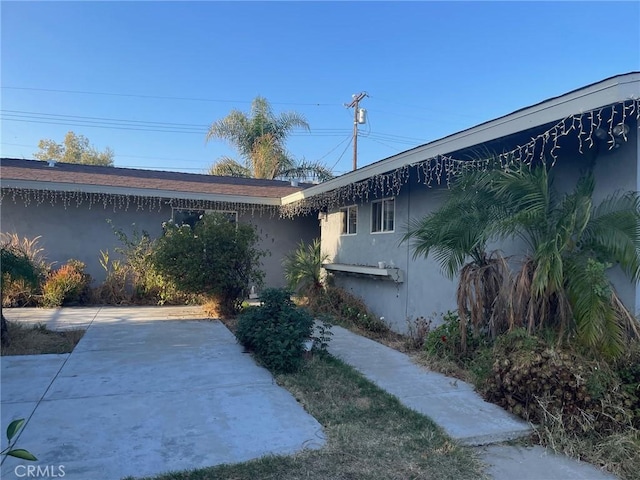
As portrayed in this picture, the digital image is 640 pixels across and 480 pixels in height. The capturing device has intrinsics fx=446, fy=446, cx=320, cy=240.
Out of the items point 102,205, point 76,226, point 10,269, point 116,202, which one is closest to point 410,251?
point 10,269

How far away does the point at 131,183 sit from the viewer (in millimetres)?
11766

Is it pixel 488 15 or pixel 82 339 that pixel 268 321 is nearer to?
pixel 82 339

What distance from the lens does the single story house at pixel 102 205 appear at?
11.1m

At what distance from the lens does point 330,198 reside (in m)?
10.7

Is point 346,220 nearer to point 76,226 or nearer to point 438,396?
point 438,396

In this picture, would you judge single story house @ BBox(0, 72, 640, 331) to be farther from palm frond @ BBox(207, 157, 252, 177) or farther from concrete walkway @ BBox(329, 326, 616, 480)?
palm frond @ BBox(207, 157, 252, 177)

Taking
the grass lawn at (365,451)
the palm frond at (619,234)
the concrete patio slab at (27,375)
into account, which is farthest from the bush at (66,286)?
the palm frond at (619,234)

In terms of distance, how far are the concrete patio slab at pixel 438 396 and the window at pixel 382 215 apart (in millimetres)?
3006

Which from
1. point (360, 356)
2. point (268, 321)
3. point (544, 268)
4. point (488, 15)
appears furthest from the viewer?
point (488, 15)

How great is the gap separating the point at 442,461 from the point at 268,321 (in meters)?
3.29

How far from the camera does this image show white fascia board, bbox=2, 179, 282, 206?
10438 millimetres

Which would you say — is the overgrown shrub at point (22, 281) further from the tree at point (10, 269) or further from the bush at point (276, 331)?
the bush at point (276, 331)

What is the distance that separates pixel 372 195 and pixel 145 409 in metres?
6.76

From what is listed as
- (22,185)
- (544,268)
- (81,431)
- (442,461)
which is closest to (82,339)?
(81,431)
